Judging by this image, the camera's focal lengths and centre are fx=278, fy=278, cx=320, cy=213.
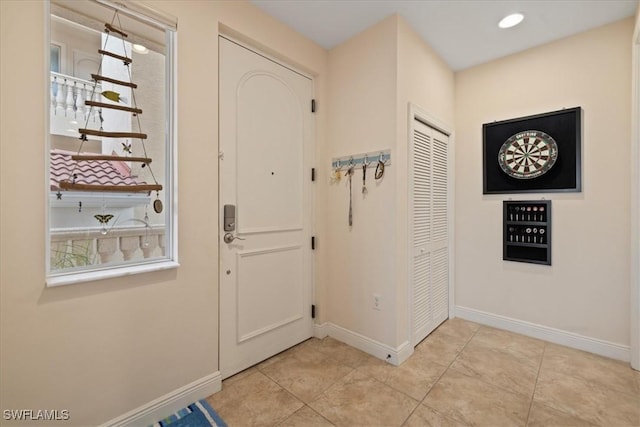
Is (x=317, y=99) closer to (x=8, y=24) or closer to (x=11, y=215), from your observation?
(x=8, y=24)

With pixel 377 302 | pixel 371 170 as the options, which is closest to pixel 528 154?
pixel 371 170

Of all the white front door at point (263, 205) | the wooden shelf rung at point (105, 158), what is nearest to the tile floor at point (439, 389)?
the white front door at point (263, 205)

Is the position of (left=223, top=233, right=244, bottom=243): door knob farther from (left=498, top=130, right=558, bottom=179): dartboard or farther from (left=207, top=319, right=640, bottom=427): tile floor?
(left=498, top=130, right=558, bottom=179): dartboard

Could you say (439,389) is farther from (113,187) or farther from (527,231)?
(113,187)

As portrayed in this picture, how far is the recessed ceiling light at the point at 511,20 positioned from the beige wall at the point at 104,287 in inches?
72.7

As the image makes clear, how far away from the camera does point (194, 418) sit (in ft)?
5.22

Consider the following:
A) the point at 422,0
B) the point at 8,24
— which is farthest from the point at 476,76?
the point at 8,24

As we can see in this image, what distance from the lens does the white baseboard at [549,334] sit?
2205mm

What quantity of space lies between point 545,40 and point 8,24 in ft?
11.8

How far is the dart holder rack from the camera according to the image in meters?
2.50

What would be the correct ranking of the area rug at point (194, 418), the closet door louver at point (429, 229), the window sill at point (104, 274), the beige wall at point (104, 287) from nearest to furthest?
1. the beige wall at point (104, 287)
2. the window sill at point (104, 274)
3. the area rug at point (194, 418)
4. the closet door louver at point (429, 229)

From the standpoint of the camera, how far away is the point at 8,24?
1169mm

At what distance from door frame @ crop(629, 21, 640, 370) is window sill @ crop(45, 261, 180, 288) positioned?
3.16 m

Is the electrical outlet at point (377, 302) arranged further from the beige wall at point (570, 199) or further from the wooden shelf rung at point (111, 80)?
the wooden shelf rung at point (111, 80)
